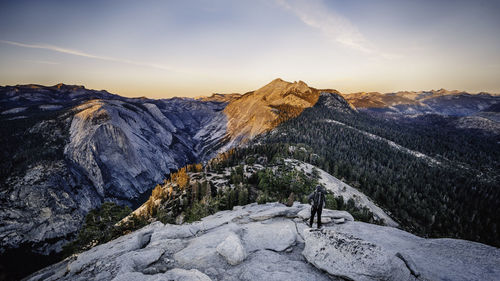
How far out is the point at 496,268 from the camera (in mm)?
9344

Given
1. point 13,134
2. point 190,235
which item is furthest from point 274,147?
point 13,134

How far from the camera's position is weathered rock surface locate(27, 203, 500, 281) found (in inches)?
349

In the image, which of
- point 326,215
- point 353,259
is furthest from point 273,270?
point 326,215

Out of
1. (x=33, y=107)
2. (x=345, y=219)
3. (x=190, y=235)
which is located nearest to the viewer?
(x=190, y=235)

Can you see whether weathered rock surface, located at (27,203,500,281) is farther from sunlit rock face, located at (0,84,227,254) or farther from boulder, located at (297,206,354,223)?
sunlit rock face, located at (0,84,227,254)

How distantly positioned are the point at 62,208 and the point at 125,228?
280 ft

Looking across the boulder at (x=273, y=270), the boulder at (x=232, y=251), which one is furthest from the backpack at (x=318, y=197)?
the boulder at (x=232, y=251)

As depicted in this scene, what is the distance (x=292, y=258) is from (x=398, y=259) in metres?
5.07

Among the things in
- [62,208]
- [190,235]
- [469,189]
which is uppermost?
[190,235]

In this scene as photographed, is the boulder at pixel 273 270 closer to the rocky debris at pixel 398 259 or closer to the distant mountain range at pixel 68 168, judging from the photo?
the rocky debris at pixel 398 259

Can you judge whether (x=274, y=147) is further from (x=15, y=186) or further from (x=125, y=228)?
(x=15, y=186)

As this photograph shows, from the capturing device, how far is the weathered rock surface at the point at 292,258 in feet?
29.1

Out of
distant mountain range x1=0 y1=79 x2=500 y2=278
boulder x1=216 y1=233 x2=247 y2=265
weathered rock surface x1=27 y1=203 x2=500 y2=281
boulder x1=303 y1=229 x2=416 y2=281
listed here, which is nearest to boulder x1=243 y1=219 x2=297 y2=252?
weathered rock surface x1=27 y1=203 x2=500 y2=281

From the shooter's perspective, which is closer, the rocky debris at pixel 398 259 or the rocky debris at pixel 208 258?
the rocky debris at pixel 398 259
